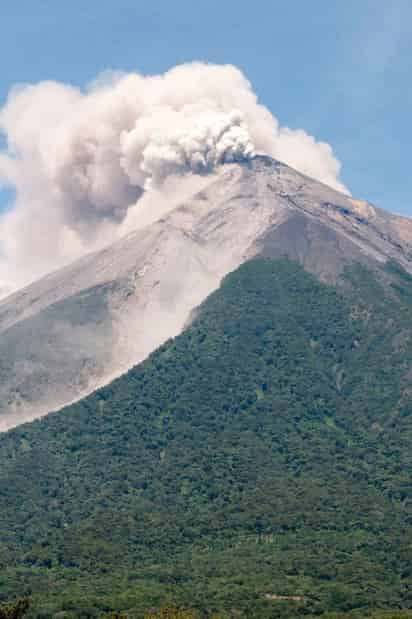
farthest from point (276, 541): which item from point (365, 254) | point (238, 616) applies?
point (365, 254)

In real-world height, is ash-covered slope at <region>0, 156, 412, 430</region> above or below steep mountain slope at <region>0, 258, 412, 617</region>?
above

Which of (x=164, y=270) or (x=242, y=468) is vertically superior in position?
(x=164, y=270)

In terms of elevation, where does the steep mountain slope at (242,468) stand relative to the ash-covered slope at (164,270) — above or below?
below

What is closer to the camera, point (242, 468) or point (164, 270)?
point (242, 468)

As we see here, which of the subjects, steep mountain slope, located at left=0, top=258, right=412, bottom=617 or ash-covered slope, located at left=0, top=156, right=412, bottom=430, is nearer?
steep mountain slope, located at left=0, top=258, right=412, bottom=617
